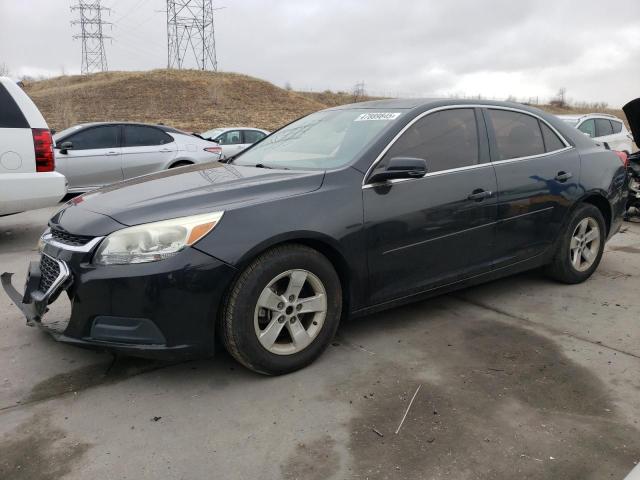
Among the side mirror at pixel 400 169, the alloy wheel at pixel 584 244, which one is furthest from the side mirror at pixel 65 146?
the alloy wheel at pixel 584 244

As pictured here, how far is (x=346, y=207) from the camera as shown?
128 inches

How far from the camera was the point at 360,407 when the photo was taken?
2840 mm

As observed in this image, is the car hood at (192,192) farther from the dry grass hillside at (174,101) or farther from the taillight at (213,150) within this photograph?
Answer: the dry grass hillside at (174,101)

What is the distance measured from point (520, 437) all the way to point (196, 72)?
52.5m

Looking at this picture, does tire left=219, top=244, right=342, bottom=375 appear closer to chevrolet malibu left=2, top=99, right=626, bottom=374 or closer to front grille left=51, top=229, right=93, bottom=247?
chevrolet malibu left=2, top=99, right=626, bottom=374

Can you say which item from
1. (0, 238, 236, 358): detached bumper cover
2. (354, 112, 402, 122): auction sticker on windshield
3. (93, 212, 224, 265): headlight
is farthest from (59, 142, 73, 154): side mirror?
(93, 212, 224, 265): headlight

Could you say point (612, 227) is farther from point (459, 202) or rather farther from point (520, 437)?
point (520, 437)

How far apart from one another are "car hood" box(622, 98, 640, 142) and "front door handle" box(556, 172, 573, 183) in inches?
92.3

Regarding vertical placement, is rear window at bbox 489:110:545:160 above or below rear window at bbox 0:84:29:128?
below

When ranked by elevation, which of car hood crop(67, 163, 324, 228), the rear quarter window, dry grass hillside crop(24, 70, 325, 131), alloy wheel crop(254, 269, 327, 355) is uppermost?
dry grass hillside crop(24, 70, 325, 131)

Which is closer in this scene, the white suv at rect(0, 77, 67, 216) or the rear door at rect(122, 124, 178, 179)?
the white suv at rect(0, 77, 67, 216)

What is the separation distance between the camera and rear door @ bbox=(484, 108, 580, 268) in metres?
4.07

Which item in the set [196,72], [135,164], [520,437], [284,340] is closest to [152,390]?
[284,340]

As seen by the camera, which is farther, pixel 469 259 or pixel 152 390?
pixel 469 259
